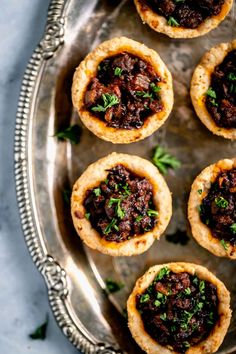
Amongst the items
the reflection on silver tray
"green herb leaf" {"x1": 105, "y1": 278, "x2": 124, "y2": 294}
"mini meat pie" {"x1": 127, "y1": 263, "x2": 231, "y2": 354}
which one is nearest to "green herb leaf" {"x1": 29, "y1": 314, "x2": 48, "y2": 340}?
the reflection on silver tray

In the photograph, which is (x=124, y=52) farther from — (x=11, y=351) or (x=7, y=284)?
(x=11, y=351)

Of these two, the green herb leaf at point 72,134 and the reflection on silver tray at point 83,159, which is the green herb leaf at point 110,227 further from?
the green herb leaf at point 72,134

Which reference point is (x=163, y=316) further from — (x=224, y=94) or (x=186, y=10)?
(x=186, y=10)

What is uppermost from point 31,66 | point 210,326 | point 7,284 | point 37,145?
point 31,66

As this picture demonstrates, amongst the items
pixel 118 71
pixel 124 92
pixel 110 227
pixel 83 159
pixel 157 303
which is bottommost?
pixel 157 303

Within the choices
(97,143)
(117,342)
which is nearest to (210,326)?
(117,342)

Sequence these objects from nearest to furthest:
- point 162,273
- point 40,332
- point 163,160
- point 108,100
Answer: point 108,100 < point 162,273 < point 163,160 < point 40,332

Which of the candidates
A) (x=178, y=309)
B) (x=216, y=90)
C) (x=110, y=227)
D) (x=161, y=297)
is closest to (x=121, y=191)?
(x=110, y=227)
